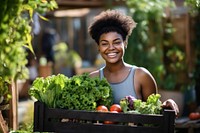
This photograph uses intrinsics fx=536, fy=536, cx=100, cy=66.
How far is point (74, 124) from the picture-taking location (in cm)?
412

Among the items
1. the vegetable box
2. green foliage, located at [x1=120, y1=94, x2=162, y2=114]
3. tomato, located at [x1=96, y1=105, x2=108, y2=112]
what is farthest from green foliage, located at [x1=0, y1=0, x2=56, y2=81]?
green foliage, located at [x1=120, y1=94, x2=162, y2=114]

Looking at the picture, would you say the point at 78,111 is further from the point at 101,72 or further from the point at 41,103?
the point at 101,72

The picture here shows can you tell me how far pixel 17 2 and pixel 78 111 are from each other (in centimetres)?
116

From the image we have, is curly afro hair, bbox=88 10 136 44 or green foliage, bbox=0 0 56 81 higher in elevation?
curly afro hair, bbox=88 10 136 44

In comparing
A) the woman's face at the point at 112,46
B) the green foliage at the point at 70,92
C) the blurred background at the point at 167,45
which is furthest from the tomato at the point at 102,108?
the blurred background at the point at 167,45

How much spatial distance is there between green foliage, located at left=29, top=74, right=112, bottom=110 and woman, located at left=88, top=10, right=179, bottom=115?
0.39 m

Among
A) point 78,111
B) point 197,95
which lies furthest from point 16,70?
point 197,95

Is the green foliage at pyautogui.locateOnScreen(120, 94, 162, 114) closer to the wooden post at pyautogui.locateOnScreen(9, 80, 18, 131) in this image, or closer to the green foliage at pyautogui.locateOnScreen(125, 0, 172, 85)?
the wooden post at pyautogui.locateOnScreen(9, 80, 18, 131)

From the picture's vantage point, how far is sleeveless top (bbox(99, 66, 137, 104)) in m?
4.80

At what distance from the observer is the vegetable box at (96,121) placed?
3.92 m

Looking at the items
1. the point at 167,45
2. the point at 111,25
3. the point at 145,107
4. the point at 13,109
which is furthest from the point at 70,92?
the point at 167,45

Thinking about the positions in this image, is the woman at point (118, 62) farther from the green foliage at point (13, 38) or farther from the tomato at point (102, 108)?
the green foliage at point (13, 38)

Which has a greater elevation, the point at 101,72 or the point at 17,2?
the point at 17,2

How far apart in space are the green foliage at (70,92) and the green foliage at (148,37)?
5455 millimetres
